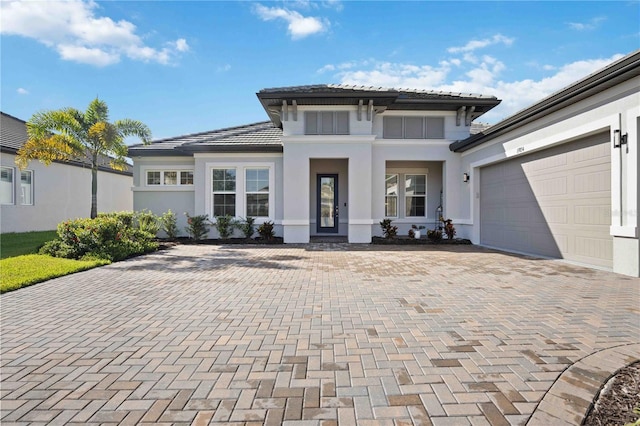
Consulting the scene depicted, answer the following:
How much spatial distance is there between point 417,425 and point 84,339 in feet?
11.8

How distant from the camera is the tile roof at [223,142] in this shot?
12.8 meters

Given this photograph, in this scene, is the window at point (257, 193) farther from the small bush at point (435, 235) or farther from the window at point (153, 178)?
the small bush at point (435, 235)

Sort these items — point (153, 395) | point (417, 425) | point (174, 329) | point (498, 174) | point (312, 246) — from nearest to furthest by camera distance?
point (417, 425), point (153, 395), point (174, 329), point (498, 174), point (312, 246)

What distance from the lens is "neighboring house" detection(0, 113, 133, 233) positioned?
46.1 ft

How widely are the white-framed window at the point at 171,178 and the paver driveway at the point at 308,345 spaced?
8256 millimetres

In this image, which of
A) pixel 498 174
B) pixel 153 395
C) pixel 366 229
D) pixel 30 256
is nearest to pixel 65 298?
pixel 153 395

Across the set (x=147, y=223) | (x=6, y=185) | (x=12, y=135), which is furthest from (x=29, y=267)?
(x=12, y=135)

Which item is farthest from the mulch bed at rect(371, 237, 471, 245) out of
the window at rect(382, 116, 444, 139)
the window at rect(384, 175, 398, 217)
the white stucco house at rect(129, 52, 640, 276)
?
the window at rect(382, 116, 444, 139)

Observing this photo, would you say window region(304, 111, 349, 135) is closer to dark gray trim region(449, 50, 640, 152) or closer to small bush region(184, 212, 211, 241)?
dark gray trim region(449, 50, 640, 152)

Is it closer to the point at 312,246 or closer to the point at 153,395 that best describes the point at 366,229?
the point at 312,246

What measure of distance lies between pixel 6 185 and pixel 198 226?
9389mm

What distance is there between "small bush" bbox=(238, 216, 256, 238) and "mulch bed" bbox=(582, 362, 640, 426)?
451 inches

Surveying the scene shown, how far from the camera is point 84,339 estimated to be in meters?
3.50

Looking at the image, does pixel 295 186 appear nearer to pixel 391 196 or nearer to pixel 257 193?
pixel 257 193
